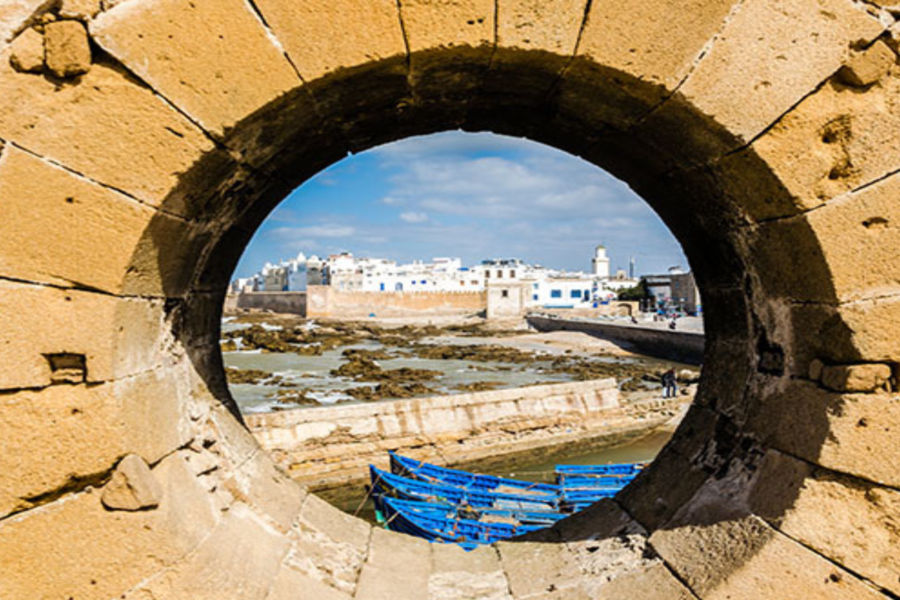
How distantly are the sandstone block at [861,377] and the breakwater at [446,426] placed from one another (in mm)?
13417

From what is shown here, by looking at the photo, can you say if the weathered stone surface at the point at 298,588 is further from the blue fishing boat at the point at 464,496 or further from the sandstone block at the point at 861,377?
the blue fishing boat at the point at 464,496

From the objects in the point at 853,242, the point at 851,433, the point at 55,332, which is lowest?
the point at 851,433

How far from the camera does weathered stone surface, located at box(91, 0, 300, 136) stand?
1823mm

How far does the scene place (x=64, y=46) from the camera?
70.3 inches

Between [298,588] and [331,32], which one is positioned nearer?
[331,32]

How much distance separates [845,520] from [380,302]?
61732 millimetres

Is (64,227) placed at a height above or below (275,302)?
above

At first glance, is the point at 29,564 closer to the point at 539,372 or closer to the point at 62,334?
the point at 62,334

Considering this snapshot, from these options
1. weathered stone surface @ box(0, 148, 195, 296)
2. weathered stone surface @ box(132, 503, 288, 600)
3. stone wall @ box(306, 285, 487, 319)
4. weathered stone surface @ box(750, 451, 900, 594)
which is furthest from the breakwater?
stone wall @ box(306, 285, 487, 319)

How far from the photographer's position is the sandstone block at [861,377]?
79.9 inches

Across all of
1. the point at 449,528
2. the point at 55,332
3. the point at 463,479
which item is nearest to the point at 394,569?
the point at 55,332

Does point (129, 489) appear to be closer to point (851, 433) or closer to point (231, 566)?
point (231, 566)

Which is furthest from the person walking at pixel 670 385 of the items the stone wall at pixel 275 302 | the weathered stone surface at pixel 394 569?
the stone wall at pixel 275 302

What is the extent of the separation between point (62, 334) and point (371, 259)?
86625 millimetres
